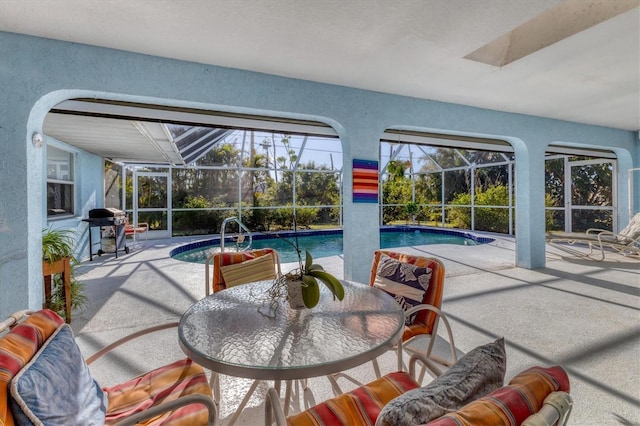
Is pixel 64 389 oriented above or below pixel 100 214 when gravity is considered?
below

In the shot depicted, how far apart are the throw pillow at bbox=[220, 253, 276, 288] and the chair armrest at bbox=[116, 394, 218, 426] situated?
123cm

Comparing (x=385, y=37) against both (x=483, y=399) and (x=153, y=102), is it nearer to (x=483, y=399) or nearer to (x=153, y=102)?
(x=153, y=102)

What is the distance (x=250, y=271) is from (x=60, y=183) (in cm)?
559

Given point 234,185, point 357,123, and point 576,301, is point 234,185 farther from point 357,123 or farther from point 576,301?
point 576,301

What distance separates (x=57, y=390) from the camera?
3.19ft

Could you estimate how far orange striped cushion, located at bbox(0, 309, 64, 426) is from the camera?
2.62 ft

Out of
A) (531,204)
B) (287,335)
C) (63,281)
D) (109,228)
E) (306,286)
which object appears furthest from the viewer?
(109,228)

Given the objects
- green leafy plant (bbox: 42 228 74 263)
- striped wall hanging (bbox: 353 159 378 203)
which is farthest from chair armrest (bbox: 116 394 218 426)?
striped wall hanging (bbox: 353 159 378 203)

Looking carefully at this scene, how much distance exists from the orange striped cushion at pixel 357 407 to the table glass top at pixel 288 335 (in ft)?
0.69

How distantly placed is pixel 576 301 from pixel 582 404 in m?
2.33

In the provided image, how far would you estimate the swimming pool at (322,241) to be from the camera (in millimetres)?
7887

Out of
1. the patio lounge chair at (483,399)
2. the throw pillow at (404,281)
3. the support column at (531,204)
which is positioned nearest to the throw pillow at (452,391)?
the patio lounge chair at (483,399)

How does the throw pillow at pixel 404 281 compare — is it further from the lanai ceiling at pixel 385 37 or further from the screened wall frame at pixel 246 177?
the screened wall frame at pixel 246 177

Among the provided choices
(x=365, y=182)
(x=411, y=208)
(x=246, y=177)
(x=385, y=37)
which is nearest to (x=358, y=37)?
(x=385, y=37)
